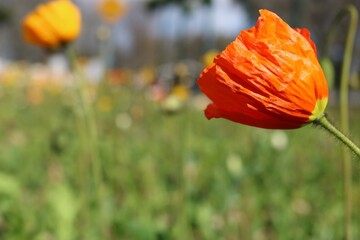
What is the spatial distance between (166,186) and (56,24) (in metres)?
1.64

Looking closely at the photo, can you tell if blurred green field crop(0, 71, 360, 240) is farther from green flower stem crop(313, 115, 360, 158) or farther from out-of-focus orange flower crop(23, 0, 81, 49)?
green flower stem crop(313, 115, 360, 158)

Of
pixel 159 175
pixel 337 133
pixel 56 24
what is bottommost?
pixel 159 175

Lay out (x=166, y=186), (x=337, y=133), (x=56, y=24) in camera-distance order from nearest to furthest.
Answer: (x=337, y=133) → (x=56, y=24) → (x=166, y=186)

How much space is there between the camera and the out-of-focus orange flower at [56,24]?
169 cm

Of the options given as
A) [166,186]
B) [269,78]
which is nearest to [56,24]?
[269,78]

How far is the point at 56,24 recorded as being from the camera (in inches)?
67.6

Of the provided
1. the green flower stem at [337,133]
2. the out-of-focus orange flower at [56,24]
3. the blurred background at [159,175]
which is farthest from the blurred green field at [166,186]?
the green flower stem at [337,133]

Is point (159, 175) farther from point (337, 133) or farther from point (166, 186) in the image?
point (337, 133)

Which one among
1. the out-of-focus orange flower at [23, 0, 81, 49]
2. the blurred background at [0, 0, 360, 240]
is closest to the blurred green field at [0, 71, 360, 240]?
the blurred background at [0, 0, 360, 240]

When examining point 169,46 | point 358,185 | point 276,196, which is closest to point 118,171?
point 276,196

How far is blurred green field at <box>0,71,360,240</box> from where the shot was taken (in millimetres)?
2102

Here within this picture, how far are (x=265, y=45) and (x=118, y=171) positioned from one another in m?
2.62

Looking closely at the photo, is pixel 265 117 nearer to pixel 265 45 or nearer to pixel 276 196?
pixel 265 45

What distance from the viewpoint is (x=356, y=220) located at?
2.44 m
